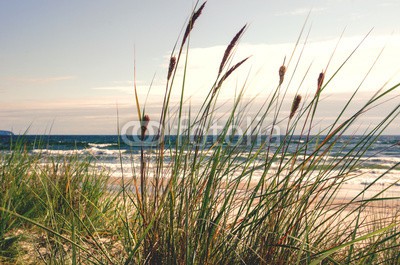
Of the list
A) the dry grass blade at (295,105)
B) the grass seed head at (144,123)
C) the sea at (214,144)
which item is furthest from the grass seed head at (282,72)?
the grass seed head at (144,123)

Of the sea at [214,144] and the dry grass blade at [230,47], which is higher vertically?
the dry grass blade at [230,47]

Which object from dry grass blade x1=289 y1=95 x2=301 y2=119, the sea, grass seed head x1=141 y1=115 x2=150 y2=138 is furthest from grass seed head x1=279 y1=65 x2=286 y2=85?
grass seed head x1=141 y1=115 x2=150 y2=138

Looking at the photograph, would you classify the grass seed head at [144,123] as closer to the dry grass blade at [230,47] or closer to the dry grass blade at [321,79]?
the dry grass blade at [230,47]

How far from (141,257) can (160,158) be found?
415mm

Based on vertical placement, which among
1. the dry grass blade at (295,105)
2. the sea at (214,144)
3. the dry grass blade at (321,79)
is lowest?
the sea at (214,144)

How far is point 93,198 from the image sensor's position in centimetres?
351

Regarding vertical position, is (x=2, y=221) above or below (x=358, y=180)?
above

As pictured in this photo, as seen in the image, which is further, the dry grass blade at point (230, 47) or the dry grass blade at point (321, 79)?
the dry grass blade at point (321, 79)

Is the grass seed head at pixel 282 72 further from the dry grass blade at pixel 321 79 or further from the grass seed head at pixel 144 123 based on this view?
the grass seed head at pixel 144 123

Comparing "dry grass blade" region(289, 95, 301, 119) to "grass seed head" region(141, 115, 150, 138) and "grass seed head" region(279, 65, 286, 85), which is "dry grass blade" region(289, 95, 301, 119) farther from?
"grass seed head" region(141, 115, 150, 138)

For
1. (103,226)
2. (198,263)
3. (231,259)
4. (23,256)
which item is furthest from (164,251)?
(103,226)

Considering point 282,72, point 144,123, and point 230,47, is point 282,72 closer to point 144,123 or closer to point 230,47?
point 230,47

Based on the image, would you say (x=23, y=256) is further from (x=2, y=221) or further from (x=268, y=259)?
(x=268, y=259)

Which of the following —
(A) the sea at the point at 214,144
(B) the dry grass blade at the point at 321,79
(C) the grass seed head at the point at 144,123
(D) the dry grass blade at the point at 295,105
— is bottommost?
(A) the sea at the point at 214,144
